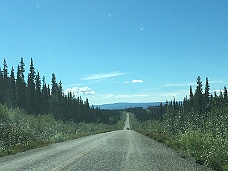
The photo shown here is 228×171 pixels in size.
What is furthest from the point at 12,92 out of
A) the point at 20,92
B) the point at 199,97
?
the point at 199,97

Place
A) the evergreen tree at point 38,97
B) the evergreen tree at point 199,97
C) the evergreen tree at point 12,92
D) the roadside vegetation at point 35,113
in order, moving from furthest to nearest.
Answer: the evergreen tree at point 199,97 → the evergreen tree at point 38,97 → the evergreen tree at point 12,92 → the roadside vegetation at point 35,113

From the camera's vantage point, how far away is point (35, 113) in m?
86.3

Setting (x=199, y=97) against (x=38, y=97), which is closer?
(x=38, y=97)

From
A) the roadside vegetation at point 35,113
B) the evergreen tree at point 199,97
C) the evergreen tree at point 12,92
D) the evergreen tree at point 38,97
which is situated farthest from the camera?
the evergreen tree at point 199,97

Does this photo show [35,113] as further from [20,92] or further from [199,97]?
[199,97]

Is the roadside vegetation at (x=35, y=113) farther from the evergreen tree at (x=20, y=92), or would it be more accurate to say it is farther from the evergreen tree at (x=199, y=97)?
the evergreen tree at (x=199, y=97)

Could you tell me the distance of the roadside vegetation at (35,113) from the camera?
2972 cm

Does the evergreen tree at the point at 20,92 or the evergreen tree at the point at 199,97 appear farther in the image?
the evergreen tree at the point at 199,97

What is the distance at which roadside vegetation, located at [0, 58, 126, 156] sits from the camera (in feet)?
97.5

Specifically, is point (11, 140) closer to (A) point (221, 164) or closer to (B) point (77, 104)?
(A) point (221, 164)

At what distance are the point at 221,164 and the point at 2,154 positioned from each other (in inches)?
457

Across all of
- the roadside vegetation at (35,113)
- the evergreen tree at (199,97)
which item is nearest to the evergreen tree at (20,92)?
the roadside vegetation at (35,113)

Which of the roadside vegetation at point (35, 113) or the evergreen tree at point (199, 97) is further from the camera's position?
the evergreen tree at point (199, 97)

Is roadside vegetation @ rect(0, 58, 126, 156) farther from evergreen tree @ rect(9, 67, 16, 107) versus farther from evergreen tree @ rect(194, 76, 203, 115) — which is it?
evergreen tree @ rect(194, 76, 203, 115)
